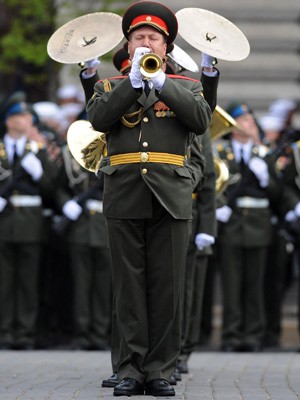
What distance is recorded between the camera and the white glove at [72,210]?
13.0 meters

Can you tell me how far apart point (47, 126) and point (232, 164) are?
218cm

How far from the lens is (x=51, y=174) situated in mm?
12992

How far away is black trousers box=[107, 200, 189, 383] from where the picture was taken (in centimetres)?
826

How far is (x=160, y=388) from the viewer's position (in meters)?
8.15

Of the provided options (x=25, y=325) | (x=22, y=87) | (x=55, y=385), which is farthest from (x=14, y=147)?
(x=22, y=87)

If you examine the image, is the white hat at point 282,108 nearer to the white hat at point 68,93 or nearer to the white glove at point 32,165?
the white hat at point 68,93

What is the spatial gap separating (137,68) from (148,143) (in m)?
0.44

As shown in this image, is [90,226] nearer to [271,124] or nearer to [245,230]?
[245,230]

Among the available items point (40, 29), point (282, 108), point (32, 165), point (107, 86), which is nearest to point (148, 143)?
point (107, 86)

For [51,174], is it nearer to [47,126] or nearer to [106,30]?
[47,126]

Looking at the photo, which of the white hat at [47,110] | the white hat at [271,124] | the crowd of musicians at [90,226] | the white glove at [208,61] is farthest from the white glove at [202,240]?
the white hat at [47,110]

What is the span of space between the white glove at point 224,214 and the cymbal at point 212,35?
12.8ft

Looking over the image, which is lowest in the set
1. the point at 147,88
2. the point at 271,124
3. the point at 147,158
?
the point at 147,158

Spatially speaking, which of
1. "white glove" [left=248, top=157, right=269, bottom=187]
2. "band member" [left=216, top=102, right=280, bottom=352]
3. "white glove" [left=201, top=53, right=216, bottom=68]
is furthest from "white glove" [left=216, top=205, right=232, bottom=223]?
"white glove" [left=201, top=53, right=216, bottom=68]
